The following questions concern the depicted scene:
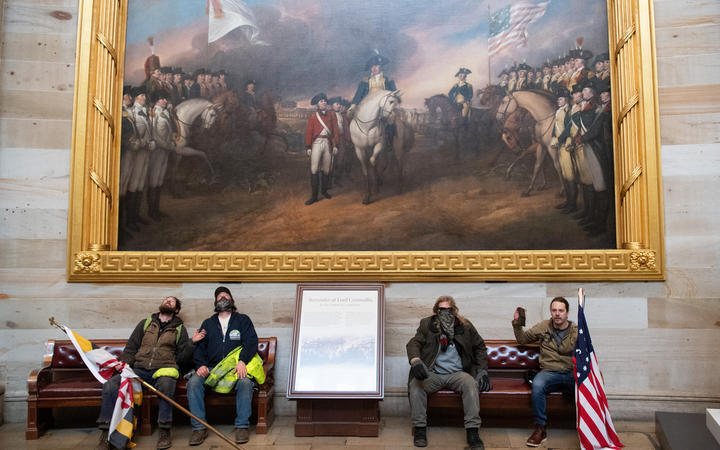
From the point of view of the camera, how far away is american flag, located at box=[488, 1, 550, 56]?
734 centimetres

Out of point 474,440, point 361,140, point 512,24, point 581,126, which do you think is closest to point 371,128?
point 361,140

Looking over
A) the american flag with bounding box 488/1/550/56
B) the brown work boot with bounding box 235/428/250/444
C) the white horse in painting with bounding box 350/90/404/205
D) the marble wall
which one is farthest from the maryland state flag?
the american flag with bounding box 488/1/550/56

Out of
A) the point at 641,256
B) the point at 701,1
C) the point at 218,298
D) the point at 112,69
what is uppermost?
the point at 701,1

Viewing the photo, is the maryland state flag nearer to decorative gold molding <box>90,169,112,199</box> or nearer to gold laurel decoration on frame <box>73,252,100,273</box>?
gold laurel decoration on frame <box>73,252,100,273</box>

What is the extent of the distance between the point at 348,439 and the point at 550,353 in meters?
2.54

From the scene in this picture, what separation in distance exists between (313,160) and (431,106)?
1.78 meters

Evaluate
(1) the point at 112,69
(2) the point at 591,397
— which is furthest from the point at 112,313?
(2) the point at 591,397

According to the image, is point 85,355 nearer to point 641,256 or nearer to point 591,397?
point 591,397

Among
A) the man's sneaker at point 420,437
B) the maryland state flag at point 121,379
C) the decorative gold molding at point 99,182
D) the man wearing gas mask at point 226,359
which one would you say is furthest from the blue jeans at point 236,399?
the decorative gold molding at point 99,182

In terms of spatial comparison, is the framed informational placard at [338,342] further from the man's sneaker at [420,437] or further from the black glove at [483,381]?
the black glove at [483,381]

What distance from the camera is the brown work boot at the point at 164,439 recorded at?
19.2 feet

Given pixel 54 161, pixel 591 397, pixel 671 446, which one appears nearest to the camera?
pixel 671 446

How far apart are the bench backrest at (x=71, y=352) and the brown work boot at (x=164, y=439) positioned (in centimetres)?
137

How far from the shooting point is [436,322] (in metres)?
6.31
